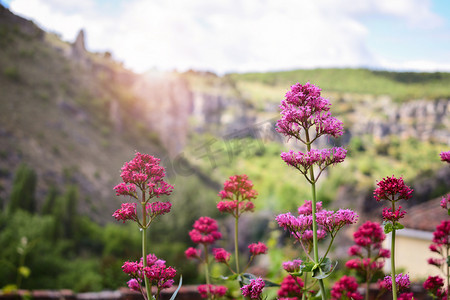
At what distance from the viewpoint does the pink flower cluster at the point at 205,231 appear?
2170 millimetres

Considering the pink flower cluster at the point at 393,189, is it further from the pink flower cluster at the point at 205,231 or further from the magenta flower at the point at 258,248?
the pink flower cluster at the point at 205,231

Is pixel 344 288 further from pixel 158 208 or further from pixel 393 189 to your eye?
pixel 158 208

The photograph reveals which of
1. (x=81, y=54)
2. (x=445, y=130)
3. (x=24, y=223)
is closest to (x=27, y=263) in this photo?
(x=24, y=223)

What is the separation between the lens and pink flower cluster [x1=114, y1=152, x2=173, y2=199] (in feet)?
4.81

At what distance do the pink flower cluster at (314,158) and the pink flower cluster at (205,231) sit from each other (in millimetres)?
900

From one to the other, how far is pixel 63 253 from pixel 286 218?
626 inches

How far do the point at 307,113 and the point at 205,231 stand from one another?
3.47 ft

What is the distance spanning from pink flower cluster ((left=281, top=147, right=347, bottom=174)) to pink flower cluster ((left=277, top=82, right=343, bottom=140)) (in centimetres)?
7

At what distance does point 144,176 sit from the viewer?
1.45 m

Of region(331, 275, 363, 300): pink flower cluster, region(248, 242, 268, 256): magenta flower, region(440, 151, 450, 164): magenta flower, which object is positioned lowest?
region(331, 275, 363, 300): pink flower cluster

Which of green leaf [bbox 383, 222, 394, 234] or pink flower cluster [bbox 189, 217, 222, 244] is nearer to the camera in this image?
green leaf [bbox 383, 222, 394, 234]

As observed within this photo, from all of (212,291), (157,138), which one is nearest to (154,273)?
(212,291)

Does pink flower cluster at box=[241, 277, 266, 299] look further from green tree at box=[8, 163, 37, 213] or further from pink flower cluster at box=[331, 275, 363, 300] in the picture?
green tree at box=[8, 163, 37, 213]

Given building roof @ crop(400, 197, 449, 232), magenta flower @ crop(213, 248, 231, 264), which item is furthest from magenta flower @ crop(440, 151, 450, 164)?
building roof @ crop(400, 197, 449, 232)
